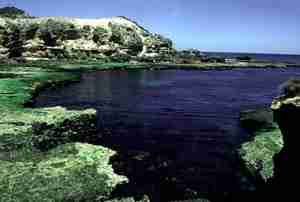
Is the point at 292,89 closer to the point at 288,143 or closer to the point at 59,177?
the point at 288,143

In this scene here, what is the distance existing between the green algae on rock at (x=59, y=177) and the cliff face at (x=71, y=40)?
4916 inches

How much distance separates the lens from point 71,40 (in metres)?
170

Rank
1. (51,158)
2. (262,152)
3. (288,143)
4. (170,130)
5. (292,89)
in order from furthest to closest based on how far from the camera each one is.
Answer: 1. (170,130)
2. (262,152)
3. (51,158)
4. (288,143)
5. (292,89)

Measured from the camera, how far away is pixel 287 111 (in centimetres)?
2603

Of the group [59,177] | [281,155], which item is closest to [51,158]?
[59,177]

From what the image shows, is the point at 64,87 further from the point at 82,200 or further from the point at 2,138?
the point at 82,200

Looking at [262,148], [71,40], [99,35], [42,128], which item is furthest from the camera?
[99,35]

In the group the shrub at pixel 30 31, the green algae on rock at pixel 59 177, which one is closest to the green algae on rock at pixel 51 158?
the green algae on rock at pixel 59 177

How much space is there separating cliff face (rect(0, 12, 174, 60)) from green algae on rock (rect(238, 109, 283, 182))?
397ft

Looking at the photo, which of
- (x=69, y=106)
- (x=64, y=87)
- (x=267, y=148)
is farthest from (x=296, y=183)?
(x=64, y=87)

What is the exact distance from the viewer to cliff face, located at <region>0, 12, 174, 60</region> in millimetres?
153000

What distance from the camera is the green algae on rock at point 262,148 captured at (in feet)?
103

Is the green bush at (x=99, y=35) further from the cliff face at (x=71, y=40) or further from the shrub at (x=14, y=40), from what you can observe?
the shrub at (x=14, y=40)

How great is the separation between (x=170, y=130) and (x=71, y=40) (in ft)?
432
